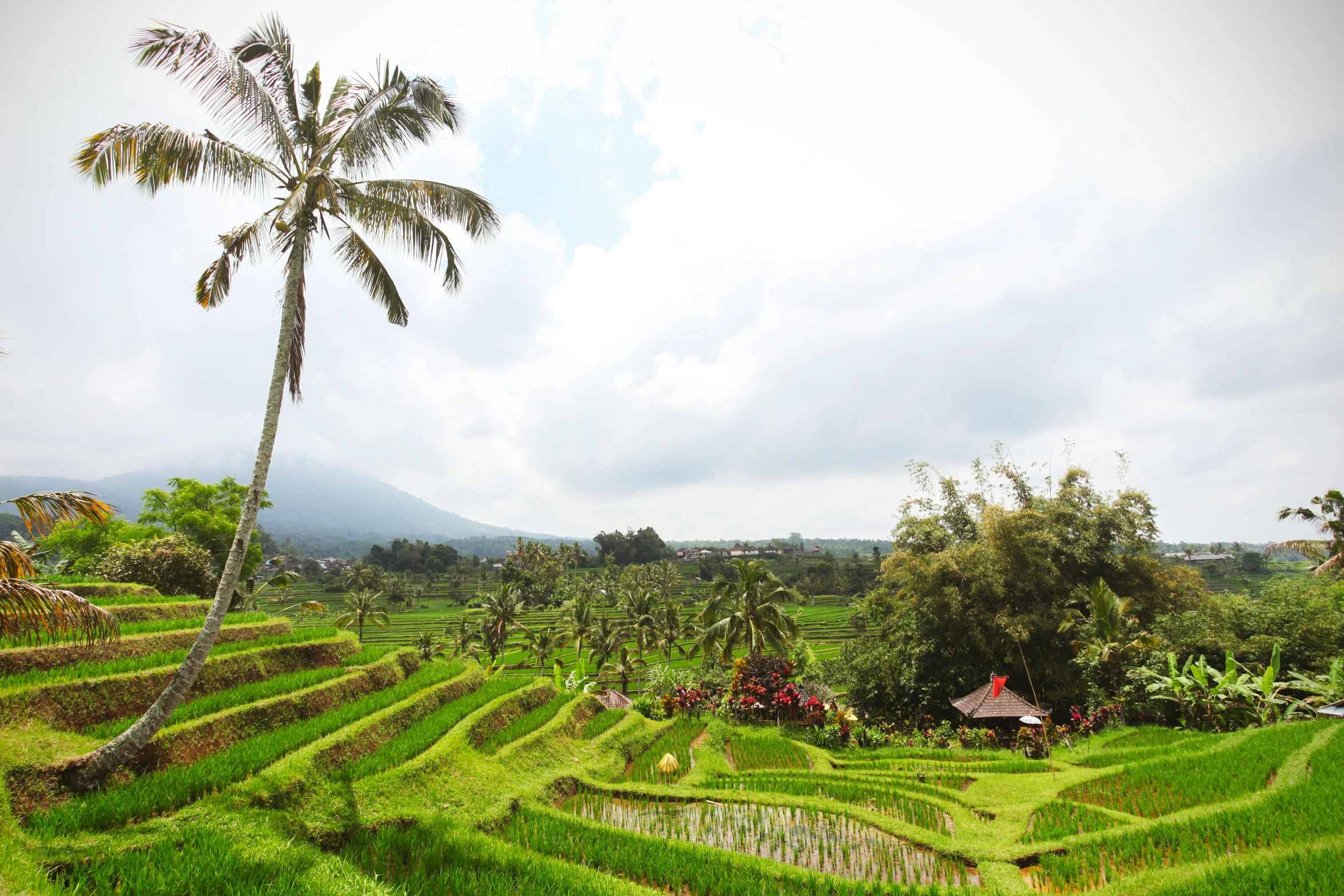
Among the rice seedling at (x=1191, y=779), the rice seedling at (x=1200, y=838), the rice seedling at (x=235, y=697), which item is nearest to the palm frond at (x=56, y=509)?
the rice seedling at (x=235, y=697)

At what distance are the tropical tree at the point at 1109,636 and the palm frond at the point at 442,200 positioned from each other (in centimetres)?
1931

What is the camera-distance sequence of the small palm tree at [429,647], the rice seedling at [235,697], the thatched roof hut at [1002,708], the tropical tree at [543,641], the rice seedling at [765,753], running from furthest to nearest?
the small palm tree at [429,647] → the tropical tree at [543,641] → the thatched roof hut at [1002,708] → the rice seedling at [765,753] → the rice seedling at [235,697]

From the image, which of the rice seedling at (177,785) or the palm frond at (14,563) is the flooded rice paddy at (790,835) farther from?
the palm frond at (14,563)

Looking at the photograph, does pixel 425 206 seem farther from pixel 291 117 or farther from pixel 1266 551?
pixel 1266 551

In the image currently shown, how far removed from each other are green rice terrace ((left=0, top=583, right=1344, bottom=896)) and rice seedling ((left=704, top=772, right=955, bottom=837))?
6cm

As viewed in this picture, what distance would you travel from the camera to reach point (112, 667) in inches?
297

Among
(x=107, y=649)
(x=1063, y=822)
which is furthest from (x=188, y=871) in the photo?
(x=1063, y=822)

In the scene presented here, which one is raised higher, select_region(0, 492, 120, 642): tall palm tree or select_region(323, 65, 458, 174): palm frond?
select_region(323, 65, 458, 174): palm frond

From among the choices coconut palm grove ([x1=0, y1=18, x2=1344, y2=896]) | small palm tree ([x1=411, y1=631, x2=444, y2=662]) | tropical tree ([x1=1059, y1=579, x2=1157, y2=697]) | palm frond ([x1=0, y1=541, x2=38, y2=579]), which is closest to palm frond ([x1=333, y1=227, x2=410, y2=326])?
coconut palm grove ([x1=0, y1=18, x2=1344, y2=896])

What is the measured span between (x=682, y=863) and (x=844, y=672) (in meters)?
17.3

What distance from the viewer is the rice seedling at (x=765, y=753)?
12961 mm

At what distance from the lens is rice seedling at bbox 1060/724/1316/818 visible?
854cm

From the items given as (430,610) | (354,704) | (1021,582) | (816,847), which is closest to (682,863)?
(816,847)

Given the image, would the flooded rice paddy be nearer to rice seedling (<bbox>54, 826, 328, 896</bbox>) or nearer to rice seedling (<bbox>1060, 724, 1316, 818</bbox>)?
rice seedling (<bbox>1060, 724, 1316, 818</bbox>)
